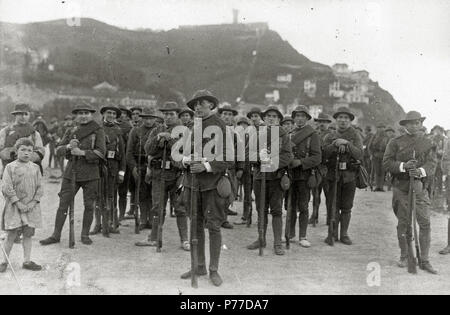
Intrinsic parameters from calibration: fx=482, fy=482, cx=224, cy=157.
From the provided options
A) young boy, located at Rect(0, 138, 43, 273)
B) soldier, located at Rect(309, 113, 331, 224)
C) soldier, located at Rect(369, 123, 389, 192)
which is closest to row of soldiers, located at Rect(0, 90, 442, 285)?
soldier, located at Rect(309, 113, 331, 224)

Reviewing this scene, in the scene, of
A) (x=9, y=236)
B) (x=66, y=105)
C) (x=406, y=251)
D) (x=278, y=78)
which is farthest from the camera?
(x=278, y=78)

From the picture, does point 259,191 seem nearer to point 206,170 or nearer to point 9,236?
point 206,170

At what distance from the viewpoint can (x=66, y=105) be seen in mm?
72625

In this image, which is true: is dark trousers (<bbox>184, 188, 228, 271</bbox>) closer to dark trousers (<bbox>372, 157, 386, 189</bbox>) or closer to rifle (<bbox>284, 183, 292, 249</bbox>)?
rifle (<bbox>284, 183, 292, 249</bbox>)

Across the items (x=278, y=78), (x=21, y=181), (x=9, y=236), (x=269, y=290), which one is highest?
(x=278, y=78)

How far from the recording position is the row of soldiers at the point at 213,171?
6.49 m

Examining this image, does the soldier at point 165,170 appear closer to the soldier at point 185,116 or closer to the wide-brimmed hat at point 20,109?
the soldier at point 185,116

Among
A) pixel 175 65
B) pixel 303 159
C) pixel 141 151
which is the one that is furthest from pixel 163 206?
pixel 175 65

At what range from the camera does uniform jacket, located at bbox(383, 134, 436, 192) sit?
23.6 ft

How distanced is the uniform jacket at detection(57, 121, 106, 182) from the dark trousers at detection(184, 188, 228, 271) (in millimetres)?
2356

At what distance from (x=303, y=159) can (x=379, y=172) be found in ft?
32.5

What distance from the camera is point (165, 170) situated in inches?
318
